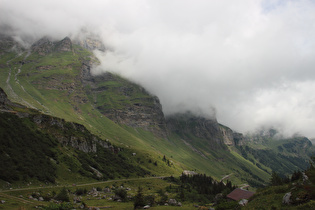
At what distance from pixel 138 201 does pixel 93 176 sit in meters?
85.7

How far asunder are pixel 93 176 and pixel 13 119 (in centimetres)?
6328

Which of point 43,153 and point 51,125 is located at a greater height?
point 51,125

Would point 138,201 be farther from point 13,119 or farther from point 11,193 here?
point 13,119

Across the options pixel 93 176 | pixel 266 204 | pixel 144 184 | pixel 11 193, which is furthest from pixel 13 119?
pixel 266 204

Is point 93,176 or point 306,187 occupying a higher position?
point 306,187

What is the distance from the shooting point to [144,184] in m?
161

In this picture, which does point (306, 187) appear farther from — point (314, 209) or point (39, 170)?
point (39, 170)

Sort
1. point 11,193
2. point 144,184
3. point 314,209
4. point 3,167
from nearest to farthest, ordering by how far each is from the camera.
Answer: point 314,209
point 11,193
point 3,167
point 144,184

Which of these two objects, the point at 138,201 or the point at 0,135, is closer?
the point at 138,201

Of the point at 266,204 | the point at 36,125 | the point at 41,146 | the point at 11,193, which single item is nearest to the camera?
the point at 266,204

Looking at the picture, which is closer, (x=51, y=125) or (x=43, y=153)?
(x=43, y=153)

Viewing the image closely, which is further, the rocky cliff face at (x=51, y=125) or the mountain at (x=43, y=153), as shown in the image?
the rocky cliff face at (x=51, y=125)

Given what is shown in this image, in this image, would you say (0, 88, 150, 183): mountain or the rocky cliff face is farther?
the rocky cliff face

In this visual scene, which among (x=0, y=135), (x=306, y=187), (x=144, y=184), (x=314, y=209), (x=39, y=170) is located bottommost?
(x=144, y=184)
